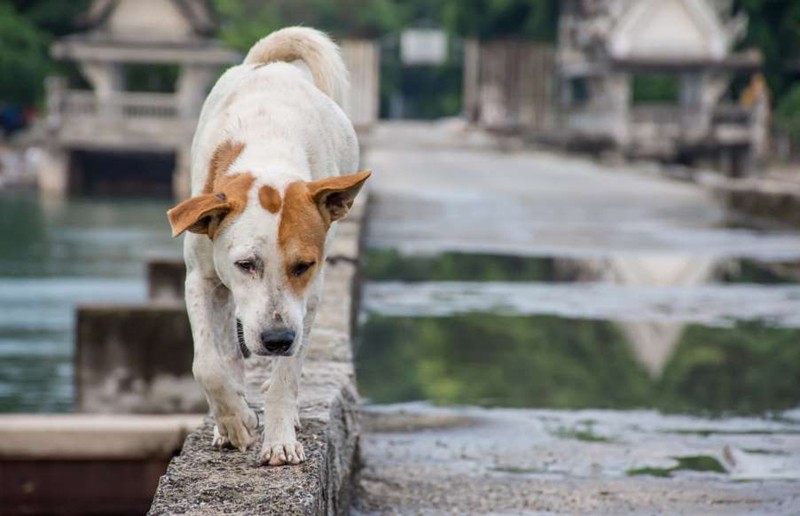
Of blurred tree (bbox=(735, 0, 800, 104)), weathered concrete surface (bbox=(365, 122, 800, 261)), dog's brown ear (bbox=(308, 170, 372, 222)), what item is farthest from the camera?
blurred tree (bbox=(735, 0, 800, 104))

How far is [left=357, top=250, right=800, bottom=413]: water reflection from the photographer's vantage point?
357 inches

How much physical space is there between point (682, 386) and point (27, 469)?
3.98 meters

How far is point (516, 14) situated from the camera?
59.2m

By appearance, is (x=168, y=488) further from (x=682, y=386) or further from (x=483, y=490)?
(x=682, y=386)

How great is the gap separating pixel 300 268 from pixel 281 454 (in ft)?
1.92

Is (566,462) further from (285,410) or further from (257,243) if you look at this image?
(257,243)

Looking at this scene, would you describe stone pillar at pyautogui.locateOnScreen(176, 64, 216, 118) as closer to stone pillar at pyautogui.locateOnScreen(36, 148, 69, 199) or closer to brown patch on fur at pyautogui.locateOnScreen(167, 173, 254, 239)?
stone pillar at pyautogui.locateOnScreen(36, 148, 69, 199)

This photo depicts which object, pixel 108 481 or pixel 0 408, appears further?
pixel 0 408

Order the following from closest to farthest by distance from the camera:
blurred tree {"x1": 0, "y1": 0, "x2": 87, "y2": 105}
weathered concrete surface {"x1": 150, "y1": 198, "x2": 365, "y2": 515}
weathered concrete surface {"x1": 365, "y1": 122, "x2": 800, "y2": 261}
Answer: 1. weathered concrete surface {"x1": 150, "y1": 198, "x2": 365, "y2": 515}
2. weathered concrete surface {"x1": 365, "y1": 122, "x2": 800, "y2": 261}
3. blurred tree {"x1": 0, "y1": 0, "x2": 87, "y2": 105}

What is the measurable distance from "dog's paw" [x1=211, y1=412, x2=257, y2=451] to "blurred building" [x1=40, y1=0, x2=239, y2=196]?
3425cm

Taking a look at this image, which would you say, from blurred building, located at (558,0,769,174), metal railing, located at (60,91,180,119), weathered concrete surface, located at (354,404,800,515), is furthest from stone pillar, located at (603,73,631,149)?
weathered concrete surface, located at (354,404,800,515)

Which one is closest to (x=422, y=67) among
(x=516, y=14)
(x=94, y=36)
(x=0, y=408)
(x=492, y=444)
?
(x=516, y=14)

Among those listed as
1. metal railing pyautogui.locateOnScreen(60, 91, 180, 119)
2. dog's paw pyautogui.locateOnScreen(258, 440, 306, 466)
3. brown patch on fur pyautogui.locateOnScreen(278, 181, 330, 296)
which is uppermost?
brown patch on fur pyautogui.locateOnScreen(278, 181, 330, 296)

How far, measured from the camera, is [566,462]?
22.8 ft
